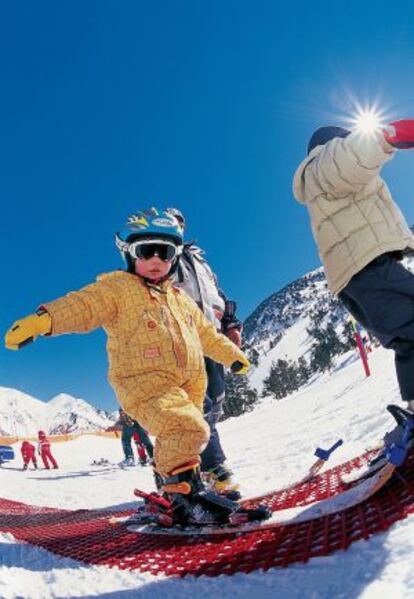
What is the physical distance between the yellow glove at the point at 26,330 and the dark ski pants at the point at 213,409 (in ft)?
5.59

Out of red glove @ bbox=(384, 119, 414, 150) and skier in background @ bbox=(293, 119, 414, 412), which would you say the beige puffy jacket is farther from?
red glove @ bbox=(384, 119, 414, 150)

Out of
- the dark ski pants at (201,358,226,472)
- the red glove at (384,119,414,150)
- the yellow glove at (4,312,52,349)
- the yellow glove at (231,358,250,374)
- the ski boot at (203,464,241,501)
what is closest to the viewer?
the red glove at (384,119,414,150)

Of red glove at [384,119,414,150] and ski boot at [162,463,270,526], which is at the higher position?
red glove at [384,119,414,150]

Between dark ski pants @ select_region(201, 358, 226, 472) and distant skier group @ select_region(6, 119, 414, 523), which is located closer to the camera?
distant skier group @ select_region(6, 119, 414, 523)

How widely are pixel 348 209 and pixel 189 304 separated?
1.27 metres

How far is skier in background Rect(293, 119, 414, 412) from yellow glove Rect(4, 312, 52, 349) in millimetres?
1430

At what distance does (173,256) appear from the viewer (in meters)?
3.21

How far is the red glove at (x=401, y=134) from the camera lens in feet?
6.25

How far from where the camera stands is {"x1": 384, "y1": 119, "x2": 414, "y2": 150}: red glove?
74.9 inches

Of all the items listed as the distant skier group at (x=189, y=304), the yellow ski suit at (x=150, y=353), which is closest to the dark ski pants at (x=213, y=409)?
the distant skier group at (x=189, y=304)

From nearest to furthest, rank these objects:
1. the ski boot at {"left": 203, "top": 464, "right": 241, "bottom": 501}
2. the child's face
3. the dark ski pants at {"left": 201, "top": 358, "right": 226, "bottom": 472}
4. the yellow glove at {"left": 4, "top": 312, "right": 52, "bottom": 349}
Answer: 1. the yellow glove at {"left": 4, "top": 312, "right": 52, "bottom": 349}
2. the child's face
3. the ski boot at {"left": 203, "top": 464, "right": 241, "bottom": 501}
4. the dark ski pants at {"left": 201, "top": 358, "right": 226, "bottom": 472}

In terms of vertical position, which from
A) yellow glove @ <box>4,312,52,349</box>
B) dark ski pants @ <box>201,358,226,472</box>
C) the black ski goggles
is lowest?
dark ski pants @ <box>201,358,226,472</box>

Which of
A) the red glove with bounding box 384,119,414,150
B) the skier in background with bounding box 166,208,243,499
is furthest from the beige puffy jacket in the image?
the skier in background with bounding box 166,208,243,499

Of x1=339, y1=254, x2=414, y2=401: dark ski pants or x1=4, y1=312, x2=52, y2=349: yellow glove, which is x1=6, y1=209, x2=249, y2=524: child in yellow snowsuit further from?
x1=339, y1=254, x2=414, y2=401: dark ski pants
